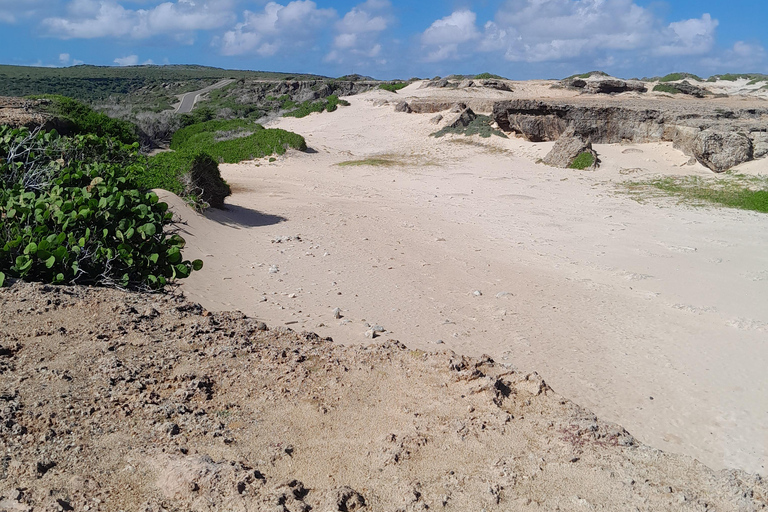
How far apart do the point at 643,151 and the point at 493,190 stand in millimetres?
6132

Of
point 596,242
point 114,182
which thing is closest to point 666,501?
point 114,182

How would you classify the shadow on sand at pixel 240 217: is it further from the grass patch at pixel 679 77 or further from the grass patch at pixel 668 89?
the grass patch at pixel 679 77

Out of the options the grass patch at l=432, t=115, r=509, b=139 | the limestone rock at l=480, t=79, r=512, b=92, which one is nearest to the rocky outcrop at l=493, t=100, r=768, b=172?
the grass patch at l=432, t=115, r=509, b=139

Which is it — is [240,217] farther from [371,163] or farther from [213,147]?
[213,147]

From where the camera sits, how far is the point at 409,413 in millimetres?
3039

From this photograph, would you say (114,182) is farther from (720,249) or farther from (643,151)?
(643,151)

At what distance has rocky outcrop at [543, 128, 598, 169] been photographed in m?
15.9

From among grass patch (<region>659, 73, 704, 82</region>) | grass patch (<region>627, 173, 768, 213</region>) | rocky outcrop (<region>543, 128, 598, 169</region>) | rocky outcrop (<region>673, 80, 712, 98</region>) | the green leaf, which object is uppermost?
grass patch (<region>659, 73, 704, 82</region>)

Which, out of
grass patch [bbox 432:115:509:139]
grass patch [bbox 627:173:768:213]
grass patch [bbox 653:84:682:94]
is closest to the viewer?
grass patch [bbox 627:173:768:213]

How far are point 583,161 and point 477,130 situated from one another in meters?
5.41

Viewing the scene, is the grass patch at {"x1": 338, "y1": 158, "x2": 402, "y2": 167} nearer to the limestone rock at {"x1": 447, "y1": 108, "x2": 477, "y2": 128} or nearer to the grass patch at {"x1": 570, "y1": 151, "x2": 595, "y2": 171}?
the limestone rock at {"x1": 447, "y1": 108, "x2": 477, "y2": 128}

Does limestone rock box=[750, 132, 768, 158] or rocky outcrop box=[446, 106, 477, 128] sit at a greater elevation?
rocky outcrop box=[446, 106, 477, 128]

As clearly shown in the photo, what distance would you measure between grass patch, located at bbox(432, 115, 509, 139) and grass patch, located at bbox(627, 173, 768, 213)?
6711 millimetres

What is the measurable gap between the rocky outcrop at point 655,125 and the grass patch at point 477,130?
0.52 metres
